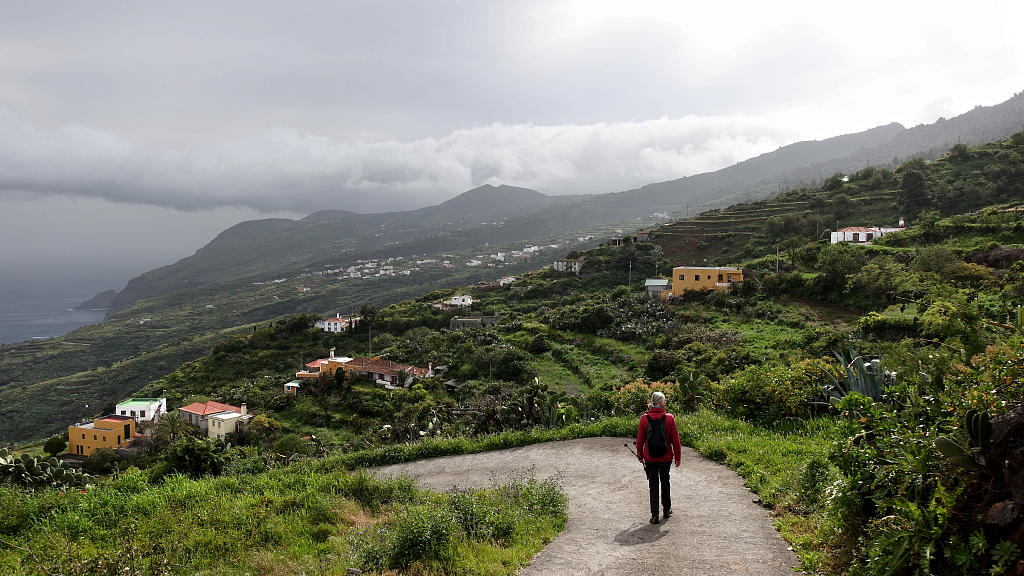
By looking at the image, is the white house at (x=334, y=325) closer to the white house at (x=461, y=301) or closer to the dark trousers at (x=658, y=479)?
the white house at (x=461, y=301)

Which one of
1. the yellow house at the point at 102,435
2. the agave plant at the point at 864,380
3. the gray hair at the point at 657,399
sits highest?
the gray hair at the point at 657,399

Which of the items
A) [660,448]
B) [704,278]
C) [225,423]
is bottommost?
[225,423]

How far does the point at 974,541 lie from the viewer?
8.65 feet

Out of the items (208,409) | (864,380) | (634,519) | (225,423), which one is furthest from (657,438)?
(208,409)

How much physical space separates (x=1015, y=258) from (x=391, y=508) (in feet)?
123

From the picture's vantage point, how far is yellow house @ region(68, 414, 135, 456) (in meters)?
38.0

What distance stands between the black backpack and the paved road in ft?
2.24

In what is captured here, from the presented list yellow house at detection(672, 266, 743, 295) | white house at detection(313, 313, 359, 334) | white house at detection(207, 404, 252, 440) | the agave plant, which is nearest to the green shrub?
the agave plant

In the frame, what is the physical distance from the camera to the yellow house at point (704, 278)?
42.8 metres

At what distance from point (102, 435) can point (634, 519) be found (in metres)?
46.5

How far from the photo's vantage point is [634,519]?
5301 millimetres

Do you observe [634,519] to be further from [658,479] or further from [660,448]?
[660,448]

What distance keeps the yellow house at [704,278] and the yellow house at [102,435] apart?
4542 centimetres

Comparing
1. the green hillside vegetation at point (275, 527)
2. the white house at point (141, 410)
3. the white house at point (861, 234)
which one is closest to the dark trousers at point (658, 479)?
the green hillside vegetation at point (275, 527)
